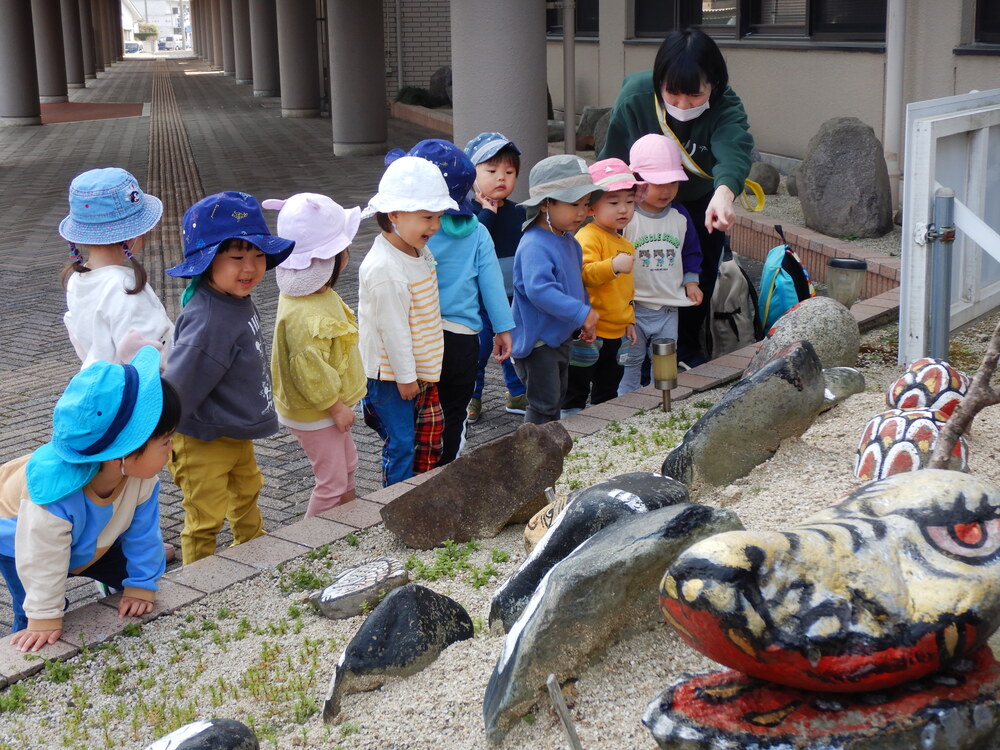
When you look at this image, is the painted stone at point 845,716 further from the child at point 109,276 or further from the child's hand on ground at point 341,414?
the child at point 109,276

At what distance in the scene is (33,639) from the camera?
306 cm

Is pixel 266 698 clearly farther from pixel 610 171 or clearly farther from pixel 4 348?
pixel 4 348

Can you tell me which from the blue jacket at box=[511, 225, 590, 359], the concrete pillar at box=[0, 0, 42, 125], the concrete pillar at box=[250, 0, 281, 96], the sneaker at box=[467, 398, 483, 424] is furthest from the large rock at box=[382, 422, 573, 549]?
the concrete pillar at box=[250, 0, 281, 96]

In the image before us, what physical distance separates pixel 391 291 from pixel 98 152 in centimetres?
1559

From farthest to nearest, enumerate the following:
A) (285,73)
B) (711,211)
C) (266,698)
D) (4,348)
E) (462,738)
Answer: (285,73) < (4,348) < (711,211) < (266,698) < (462,738)

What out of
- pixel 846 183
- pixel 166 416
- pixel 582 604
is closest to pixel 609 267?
pixel 166 416

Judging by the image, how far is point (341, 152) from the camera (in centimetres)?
1661

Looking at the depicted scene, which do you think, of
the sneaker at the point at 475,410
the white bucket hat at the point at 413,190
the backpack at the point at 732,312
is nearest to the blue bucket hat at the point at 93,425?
the white bucket hat at the point at 413,190

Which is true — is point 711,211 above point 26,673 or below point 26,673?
above

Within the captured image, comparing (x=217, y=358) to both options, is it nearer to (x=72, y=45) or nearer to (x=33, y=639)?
(x=33, y=639)

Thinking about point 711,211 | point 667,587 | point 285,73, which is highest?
point 285,73

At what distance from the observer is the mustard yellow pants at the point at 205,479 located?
3.73 meters

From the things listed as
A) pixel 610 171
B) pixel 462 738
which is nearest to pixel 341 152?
pixel 610 171

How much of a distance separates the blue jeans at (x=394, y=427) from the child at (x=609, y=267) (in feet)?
3.64
